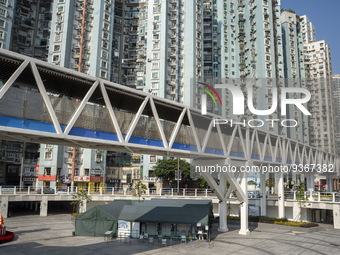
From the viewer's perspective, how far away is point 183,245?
27.6 m

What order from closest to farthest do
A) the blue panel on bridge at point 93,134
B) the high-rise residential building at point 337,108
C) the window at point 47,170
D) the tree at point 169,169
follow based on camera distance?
the blue panel on bridge at point 93,134 < the tree at point 169,169 < the window at point 47,170 < the high-rise residential building at point 337,108

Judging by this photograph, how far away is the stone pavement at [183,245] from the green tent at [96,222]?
3.22ft

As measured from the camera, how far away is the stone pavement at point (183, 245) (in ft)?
81.8

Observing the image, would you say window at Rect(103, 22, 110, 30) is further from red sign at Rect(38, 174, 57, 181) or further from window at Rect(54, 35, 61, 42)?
red sign at Rect(38, 174, 57, 181)

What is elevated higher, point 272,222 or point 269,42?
point 269,42

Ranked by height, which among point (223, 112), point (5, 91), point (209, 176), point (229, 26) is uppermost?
point (229, 26)

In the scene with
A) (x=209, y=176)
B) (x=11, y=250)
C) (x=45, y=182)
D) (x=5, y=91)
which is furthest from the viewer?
(x=45, y=182)

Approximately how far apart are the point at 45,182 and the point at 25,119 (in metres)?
57.8

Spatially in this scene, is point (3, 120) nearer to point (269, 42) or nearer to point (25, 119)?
point (25, 119)

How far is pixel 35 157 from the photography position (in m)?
70.7

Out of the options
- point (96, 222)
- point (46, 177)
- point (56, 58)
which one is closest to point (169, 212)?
point (96, 222)

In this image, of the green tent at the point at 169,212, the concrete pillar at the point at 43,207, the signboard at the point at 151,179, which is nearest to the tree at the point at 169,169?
the signboard at the point at 151,179

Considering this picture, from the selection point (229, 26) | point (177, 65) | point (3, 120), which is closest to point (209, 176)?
point (3, 120)

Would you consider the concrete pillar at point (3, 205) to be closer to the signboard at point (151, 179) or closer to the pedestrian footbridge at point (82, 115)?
the pedestrian footbridge at point (82, 115)
